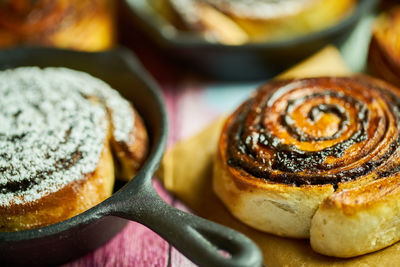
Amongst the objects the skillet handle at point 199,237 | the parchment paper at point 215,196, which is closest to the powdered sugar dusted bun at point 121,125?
the parchment paper at point 215,196

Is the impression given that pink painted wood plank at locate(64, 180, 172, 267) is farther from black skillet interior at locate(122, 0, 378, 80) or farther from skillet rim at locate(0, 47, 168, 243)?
black skillet interior at locate(122, 0, 378, 80)

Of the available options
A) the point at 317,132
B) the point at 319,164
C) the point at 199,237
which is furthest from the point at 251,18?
the point at 199,237

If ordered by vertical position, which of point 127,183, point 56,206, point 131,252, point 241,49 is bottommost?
point 131,252

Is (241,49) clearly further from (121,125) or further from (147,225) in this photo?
(147,225)

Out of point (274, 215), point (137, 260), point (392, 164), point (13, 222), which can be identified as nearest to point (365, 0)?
point (392, 164)

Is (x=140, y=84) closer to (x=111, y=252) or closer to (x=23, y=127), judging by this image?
(x=23, y=127)

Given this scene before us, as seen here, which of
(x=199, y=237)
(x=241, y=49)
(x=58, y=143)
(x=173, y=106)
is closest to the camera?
(x=199, y=237)
